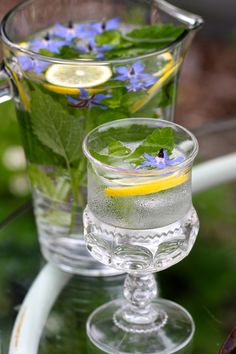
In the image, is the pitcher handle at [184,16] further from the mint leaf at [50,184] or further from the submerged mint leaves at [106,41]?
the mint leaf at [50,184]

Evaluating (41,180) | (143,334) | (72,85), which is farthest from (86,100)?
(143,334)

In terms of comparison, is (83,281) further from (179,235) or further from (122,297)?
(179,235)

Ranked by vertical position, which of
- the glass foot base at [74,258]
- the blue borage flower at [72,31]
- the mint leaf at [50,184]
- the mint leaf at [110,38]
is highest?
the mint leaf at [110,38]

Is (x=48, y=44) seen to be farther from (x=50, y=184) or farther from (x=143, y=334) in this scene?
(x=143, y=334)

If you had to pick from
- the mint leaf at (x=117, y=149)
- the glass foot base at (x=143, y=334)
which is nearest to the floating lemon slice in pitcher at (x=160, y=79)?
the mint leaf at (x=117, y=149)

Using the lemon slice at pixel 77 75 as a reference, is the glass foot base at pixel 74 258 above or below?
below

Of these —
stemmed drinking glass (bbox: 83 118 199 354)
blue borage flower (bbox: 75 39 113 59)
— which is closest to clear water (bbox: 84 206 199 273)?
stemmed drinking glass (bbox: 83 118 199 354)

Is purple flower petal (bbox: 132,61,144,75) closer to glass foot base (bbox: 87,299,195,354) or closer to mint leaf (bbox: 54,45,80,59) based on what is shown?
mint leaf (bbox: 54,45,80,59)
